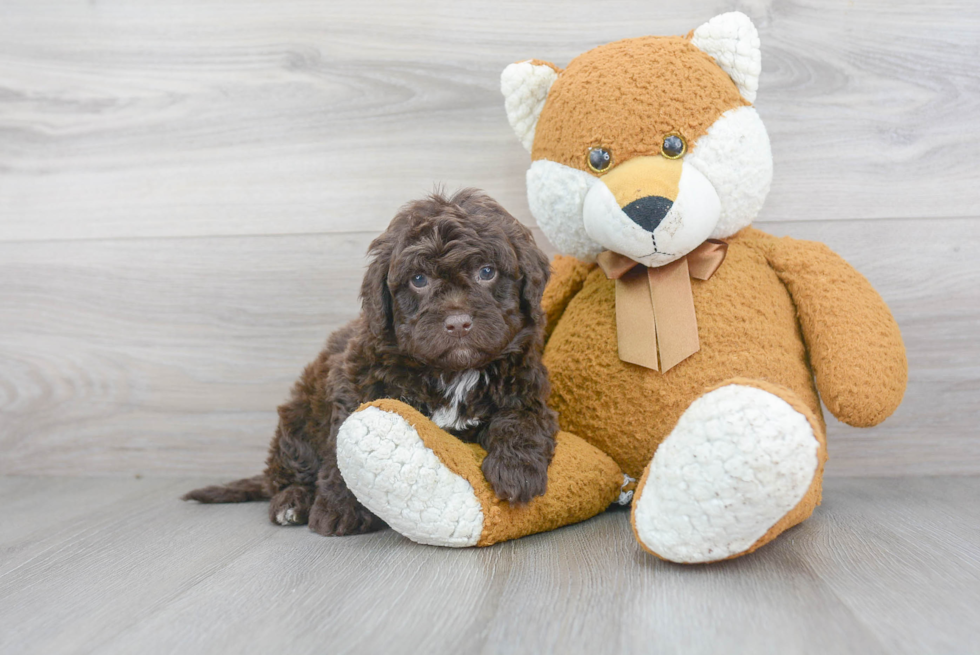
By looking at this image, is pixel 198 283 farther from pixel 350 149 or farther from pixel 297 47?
pixel 297 47

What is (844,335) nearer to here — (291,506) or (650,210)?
(650,210)

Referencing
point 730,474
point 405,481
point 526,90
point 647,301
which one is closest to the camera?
point 730,474

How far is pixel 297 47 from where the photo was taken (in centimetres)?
209

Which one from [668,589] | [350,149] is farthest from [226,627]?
[350,149]

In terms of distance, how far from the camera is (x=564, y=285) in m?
1.75

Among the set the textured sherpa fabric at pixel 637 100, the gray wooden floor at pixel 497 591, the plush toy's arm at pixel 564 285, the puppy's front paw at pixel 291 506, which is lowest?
the puppy's front paw at pixel 291 506

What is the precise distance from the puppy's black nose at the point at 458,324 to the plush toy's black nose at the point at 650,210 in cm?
37

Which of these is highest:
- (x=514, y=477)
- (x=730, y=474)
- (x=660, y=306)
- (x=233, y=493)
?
(x=660, y=306)

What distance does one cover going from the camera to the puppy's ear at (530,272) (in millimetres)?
1435

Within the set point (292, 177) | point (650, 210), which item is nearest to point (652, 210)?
point (650, 210)

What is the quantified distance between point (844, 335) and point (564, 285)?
601 mm

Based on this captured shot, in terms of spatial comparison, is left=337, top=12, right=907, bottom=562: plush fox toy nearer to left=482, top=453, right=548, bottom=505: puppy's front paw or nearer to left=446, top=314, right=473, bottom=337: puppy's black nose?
left=482, top=453, right=548, bottom=505: puppy's front paw

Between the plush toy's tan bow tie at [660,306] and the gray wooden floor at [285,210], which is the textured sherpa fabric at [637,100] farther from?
the gray wooden floor at [285,210]

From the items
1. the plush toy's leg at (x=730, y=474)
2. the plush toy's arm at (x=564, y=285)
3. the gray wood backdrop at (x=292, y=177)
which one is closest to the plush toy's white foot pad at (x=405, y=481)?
the plush toy's leg at (x=730, y=474)
